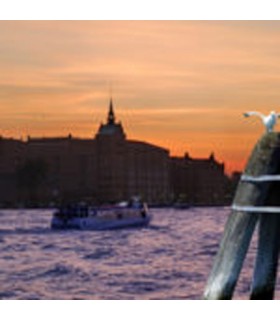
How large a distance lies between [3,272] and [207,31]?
5.25 metres

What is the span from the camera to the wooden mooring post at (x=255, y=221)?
363 cm

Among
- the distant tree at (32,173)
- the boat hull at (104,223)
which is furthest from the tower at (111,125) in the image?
the boat hull at (104,223)

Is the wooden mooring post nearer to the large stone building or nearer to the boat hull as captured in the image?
the large stone building

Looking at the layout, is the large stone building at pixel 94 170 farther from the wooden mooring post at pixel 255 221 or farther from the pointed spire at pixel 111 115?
the wooden mooring post at pixel 255 221

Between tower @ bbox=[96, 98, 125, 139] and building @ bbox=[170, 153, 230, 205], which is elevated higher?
tower @ bbox=[96, 98, 125, 139]

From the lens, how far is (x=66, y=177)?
745cm

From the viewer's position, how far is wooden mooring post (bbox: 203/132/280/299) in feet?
11.9

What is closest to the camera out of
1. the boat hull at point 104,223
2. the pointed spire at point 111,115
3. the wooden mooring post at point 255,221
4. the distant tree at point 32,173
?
the wooden mooring post at point 255,221

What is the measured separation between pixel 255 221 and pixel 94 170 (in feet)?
11.9

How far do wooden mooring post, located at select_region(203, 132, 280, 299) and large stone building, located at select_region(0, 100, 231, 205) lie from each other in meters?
2.67

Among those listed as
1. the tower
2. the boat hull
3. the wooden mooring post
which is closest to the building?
the tower

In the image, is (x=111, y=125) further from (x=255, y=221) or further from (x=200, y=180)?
(x=200, y=180)

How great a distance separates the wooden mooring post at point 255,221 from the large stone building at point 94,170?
2.67 meters
